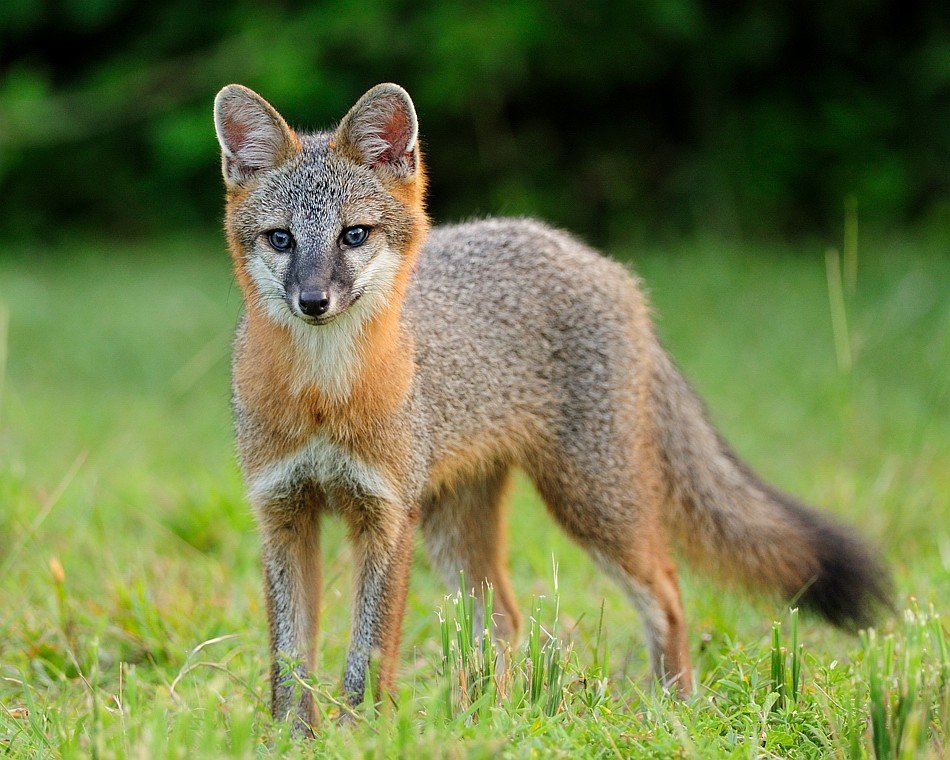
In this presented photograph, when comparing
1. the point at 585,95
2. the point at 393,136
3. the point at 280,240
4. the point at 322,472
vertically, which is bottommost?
the point at 322,472

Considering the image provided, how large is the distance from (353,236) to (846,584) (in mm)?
2080

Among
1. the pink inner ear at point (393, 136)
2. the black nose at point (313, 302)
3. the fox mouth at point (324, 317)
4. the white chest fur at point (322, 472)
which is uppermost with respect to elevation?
the pink inner ear at point (393, 136)

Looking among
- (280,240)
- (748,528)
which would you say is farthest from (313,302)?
(748,528)

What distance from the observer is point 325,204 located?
3.71 m

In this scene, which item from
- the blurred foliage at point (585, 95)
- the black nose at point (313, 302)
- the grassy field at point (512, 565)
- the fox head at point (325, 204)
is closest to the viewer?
the grassy field at point (512, 565)

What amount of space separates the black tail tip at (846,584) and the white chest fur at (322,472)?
160 centimetres

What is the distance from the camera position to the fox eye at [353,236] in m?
3.70

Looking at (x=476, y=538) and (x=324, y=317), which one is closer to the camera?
(x=324, y=317)

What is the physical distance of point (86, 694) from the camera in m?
3.60

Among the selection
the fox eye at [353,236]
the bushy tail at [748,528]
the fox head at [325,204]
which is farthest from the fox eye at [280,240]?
the bushy tail at [748,528]

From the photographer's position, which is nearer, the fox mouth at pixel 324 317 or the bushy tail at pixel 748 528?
the fox mouth at pixel 324 317

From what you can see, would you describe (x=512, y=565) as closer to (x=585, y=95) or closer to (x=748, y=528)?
(x=748, y=528)

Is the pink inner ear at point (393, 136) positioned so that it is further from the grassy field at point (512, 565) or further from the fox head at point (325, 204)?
the grassy field at point (512, 565)

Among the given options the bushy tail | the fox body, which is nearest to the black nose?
the fox body
